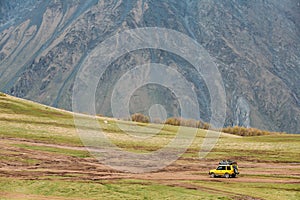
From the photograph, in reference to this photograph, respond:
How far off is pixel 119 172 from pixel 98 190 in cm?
1382

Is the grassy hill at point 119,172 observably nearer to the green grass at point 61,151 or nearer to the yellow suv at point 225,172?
the green grass at point 61,151

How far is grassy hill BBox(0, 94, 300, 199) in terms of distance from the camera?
41.6 meters

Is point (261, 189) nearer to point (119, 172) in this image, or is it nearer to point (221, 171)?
point (221, 171)

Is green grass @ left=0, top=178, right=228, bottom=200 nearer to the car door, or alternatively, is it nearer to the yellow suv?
the yellow suv

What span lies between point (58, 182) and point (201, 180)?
15627 millimetres

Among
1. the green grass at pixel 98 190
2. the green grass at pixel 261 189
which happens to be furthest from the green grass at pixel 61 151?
the green grass at pixel 261 189

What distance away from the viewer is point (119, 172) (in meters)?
55.7

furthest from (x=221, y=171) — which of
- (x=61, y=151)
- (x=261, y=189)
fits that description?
(x=61, y=151)

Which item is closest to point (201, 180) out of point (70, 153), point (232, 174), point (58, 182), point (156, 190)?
point (232, 174)

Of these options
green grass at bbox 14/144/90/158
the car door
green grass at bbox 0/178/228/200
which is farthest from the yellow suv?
green grass at bbox 14/144/90/158

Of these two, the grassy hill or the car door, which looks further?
the car door

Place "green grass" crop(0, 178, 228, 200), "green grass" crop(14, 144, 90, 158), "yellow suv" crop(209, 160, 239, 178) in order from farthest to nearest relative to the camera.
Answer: "green grass" crop(14, 144, 90, 158) < "yellow suv" crop(209, 160, 239, 178) < "green grass" crop(0, 178, 228, 200)

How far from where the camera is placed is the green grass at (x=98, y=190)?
131 ft

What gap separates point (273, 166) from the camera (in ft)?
225
